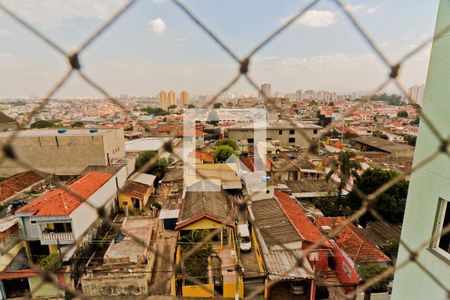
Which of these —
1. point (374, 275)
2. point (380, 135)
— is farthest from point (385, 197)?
point (380, 135)

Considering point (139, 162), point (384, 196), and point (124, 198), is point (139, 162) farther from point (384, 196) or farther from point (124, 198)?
point (384, 196)

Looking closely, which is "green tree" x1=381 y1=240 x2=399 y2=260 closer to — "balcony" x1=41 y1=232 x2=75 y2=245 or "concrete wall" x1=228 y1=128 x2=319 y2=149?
"balcony" x1=41 y1=232 x2=75 y2=245

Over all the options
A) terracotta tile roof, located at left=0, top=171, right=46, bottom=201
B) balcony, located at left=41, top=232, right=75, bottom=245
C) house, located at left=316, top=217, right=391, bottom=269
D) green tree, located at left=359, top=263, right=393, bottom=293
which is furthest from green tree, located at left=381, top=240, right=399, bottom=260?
terracotta tile roof, located at left=0, top=171, right=46, bottom=201

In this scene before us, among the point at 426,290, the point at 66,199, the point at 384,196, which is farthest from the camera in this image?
the point at 384,196

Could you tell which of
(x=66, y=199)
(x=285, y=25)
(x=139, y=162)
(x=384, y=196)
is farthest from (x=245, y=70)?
(x=139, y=162)

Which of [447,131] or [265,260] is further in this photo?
[265,260]

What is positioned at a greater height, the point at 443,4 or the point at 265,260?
the point at 443,4

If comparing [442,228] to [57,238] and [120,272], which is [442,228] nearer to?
[120,272]
